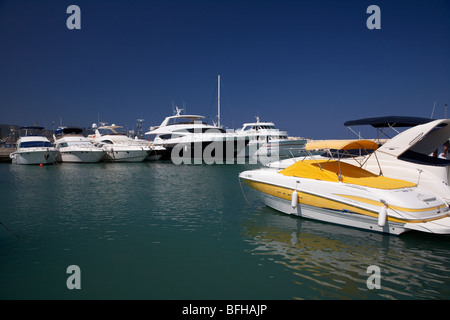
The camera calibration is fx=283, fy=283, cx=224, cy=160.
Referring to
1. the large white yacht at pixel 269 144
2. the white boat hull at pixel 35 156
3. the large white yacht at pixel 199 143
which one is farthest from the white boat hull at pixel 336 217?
the white boat hull at pixel 35 156

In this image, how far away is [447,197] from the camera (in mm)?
9320

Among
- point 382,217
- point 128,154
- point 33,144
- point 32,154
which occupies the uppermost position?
point 33,144

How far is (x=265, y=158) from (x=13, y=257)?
38854 millimetres

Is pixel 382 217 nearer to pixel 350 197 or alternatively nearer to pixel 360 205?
pixel 360 205

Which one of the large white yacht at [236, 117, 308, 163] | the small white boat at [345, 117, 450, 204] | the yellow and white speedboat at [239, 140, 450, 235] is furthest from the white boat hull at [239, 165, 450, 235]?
the large white yacht at [236, 117, 308, 163]

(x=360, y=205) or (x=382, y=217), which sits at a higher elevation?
(x=360, y=205)

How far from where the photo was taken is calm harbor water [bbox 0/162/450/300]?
5.68 metres

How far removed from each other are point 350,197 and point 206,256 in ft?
15.7

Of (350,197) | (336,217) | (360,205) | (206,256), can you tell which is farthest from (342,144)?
(206,256)

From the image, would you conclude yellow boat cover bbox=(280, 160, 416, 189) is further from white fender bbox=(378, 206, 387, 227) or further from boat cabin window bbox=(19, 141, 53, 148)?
boat cabin window bbox=(19, 141, 53, 148)

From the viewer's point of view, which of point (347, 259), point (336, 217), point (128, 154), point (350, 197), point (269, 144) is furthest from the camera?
point (269, 144)

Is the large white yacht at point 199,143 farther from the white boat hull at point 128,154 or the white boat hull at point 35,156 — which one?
the white boat hull at point 35,156

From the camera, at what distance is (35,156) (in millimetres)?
35531
